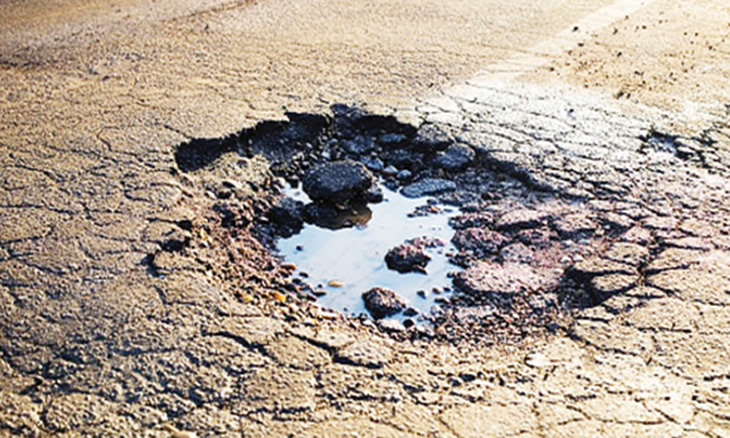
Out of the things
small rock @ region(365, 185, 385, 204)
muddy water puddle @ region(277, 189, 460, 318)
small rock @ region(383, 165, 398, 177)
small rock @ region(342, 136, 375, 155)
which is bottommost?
muddy water puddle @ region(277, 189, 460, 318)

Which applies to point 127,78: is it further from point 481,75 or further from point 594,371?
point 594,371

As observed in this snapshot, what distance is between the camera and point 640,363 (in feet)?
7.98

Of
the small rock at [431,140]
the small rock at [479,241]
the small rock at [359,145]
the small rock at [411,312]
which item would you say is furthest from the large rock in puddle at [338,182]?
the small rock at [411,312]

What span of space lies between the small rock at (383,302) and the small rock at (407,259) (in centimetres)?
23

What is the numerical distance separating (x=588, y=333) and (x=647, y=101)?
7.89ft

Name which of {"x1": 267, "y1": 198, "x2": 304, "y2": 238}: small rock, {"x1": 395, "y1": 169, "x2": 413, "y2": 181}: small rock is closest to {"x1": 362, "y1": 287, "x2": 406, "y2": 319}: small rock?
{"x1": 267, "y1": 198, "x2": 304, "y2": 238}: small rock

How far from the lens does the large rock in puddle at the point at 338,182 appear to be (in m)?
3.65

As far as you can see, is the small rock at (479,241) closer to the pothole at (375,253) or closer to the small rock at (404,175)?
the pothole at (375,253)

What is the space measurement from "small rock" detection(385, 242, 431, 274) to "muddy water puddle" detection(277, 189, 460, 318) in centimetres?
2

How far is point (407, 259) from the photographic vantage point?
127 inches

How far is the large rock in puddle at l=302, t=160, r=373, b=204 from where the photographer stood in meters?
3.65

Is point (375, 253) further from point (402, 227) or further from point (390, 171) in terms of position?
point (390, 171)

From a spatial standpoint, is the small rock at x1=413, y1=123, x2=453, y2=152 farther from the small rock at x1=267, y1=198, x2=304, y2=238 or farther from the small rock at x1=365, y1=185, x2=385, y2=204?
the small rock at x1=267, y1=198, x2=304, y2=238

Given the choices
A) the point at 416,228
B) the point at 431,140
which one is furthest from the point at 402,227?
the point at 431,140
